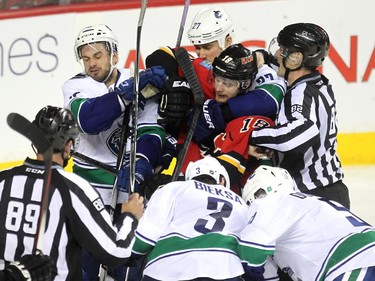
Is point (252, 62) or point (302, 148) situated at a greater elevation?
point (252, 62)

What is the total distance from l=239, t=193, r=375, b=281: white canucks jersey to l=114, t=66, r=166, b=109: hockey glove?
0.78 m

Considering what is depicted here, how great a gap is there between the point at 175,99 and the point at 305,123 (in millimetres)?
517

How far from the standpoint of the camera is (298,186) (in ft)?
14.9

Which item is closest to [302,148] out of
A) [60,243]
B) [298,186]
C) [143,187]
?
[298,186]

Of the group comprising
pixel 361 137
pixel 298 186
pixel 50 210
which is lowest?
pixel 361 137

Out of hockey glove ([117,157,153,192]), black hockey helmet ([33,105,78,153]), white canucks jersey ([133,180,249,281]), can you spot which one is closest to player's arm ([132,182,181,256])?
white canucks jersey ([133,180,249,281])

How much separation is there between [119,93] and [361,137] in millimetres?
2770

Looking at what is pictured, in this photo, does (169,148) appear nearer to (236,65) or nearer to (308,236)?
(236,65)

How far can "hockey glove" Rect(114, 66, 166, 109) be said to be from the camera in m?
4.42

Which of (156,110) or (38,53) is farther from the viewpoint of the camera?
(38,53)

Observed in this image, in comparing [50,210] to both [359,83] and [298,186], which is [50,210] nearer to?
[298,186]

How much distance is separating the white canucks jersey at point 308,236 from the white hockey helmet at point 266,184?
6cm

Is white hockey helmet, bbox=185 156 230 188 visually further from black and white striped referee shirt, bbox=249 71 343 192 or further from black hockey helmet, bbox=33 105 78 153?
black hockey helmet, bbox=33 105 78 153

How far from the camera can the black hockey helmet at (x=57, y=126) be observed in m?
3.59
